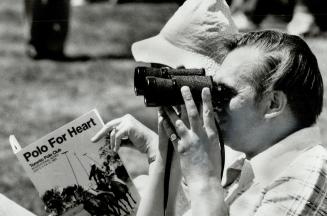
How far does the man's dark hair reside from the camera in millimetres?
1740

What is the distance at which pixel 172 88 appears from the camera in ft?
5.59

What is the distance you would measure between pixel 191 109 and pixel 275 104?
0.82 ft

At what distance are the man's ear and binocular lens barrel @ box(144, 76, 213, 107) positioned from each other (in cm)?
16

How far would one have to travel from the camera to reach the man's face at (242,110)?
175 cm

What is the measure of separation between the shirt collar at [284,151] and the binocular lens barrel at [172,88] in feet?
0.74

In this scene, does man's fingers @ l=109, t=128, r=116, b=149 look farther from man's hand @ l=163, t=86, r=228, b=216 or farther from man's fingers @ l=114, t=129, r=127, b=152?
man's hand @ l=163, t=86, r=228, b=216

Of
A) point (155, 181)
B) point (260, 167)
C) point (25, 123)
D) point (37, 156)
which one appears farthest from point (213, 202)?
point (25, 123)

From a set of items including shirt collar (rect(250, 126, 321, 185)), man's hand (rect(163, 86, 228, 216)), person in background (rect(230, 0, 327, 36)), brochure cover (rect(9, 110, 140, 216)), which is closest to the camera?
man's hand (rect(163, 86, 228, 216))

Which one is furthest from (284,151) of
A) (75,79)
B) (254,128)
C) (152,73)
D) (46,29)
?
(46,29)

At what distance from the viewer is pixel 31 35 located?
5352 millimetres

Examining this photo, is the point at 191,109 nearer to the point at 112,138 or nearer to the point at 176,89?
the point at 176,89

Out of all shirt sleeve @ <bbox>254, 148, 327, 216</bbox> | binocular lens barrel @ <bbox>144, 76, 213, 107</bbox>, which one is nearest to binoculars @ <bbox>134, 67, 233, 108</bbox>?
binocular lens barrel @ <bbox>144, 76, 213, 107</bbox>

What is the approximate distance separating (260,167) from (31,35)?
388 cm

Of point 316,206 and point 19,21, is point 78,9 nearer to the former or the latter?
point 19,21
